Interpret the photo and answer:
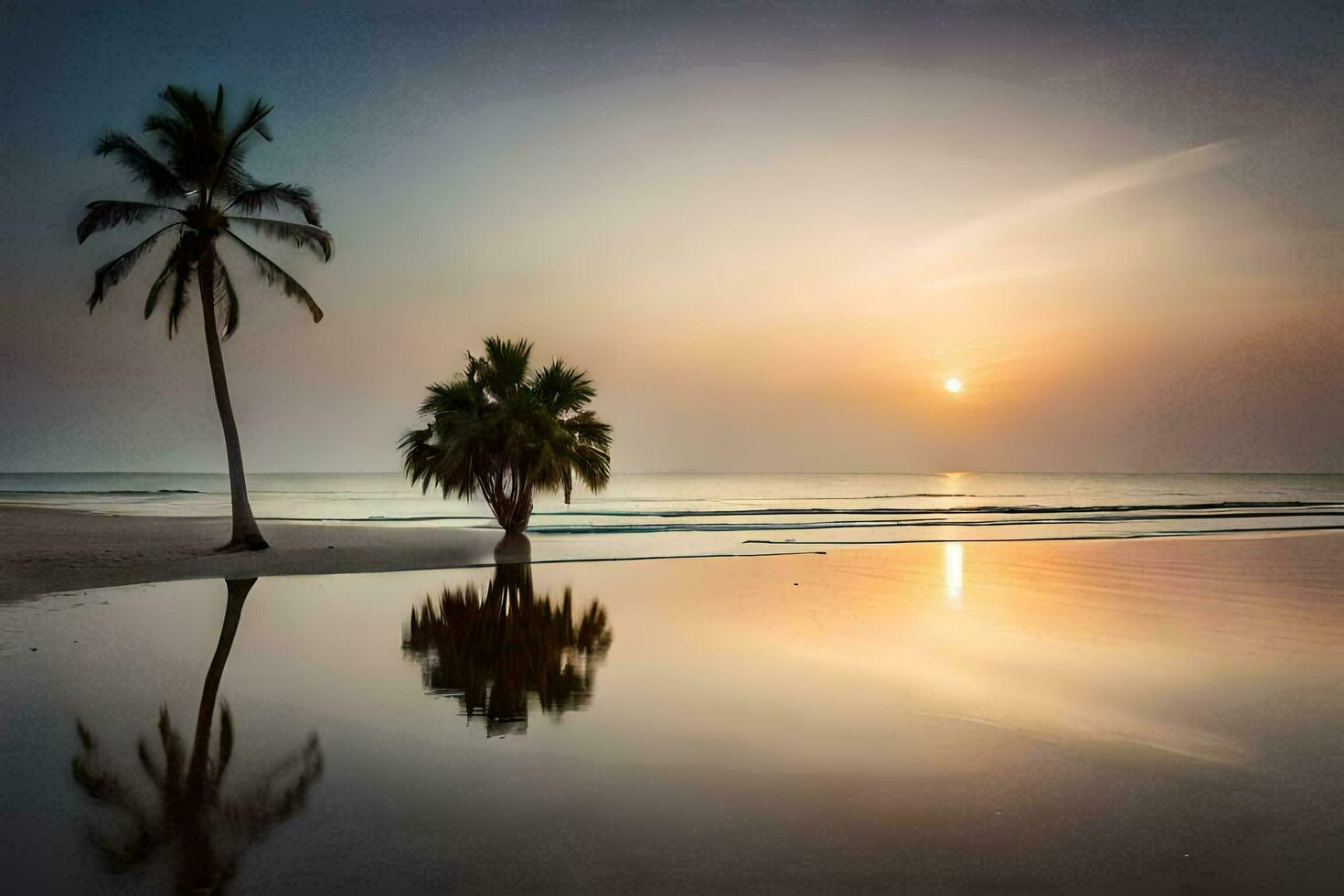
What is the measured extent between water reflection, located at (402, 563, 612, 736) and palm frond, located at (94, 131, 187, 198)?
13.0 metres

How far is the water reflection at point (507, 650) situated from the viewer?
7469 mm

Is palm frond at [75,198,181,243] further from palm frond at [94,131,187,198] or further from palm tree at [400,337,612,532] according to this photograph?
palm tree at [400,337,612,532]

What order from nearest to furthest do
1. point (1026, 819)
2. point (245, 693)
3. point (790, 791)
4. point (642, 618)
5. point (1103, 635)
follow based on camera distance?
point (1026, 819) → point (790, 791) → point (245, 693) → point (1103, 635) → point (642, 618)

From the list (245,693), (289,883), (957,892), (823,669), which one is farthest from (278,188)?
(957,892)

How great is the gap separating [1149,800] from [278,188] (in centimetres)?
2170

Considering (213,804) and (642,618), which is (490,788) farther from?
(642,618)

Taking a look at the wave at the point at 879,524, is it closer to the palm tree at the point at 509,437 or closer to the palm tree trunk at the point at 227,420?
the palm tree at the point at 509,437

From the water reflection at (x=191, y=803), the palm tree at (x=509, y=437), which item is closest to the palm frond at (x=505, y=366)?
the palm tree at (x=509, y=437)

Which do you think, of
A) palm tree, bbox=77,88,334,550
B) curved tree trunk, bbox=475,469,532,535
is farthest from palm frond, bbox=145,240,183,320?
curved tree trunk, bbox=475,469,532,535

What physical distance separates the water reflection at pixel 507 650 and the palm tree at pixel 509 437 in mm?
10518

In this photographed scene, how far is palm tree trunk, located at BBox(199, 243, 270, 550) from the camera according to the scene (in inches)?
834

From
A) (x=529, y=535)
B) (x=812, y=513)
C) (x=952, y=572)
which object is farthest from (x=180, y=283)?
(x=812, y=513)

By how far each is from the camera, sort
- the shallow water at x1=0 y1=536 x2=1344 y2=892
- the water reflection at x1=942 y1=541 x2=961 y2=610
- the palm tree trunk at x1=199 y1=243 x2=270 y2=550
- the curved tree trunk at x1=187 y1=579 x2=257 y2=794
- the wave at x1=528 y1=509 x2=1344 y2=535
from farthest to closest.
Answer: the wave at x1=528 y1=509 x2=1344 y2=535
the palm tree trunk at x1=199 y1=243 x2=270 y2=550
the water reflection at x1=942 y1=541 x2=961 y2=610
the curved tree trunk at x1=187 y1=579 x2=257 y2=794
the shallow water at x1=0 y1=536 x2=1344 y2=892

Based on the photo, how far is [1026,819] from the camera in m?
4.86
